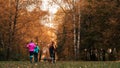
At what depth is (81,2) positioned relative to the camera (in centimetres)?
5531

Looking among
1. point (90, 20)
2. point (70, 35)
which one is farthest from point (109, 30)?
point (70, 35)

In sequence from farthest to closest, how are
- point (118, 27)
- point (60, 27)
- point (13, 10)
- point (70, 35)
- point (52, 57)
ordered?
1. point (60, 27)
2. point (70, 35)
3. point (118, 27)
4. point (13, 10)
5. point (52, 57)

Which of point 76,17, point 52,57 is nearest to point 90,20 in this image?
point 76,17

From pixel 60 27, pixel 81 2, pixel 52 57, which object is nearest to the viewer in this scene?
pixel 52 57

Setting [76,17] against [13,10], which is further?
[76,17]

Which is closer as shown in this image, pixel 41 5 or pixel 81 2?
pixel 41 5

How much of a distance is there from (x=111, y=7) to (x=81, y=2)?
557 cm

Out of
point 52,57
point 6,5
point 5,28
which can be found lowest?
point 52,57

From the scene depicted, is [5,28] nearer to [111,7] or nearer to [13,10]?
[13,10]

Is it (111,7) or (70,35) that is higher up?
(111,7)

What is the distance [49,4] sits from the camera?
58000 millimetres

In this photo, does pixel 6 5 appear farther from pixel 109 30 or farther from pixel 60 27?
pixel 60 27

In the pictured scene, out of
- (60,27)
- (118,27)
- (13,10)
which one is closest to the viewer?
(13,10)

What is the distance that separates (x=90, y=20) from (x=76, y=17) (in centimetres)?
282
